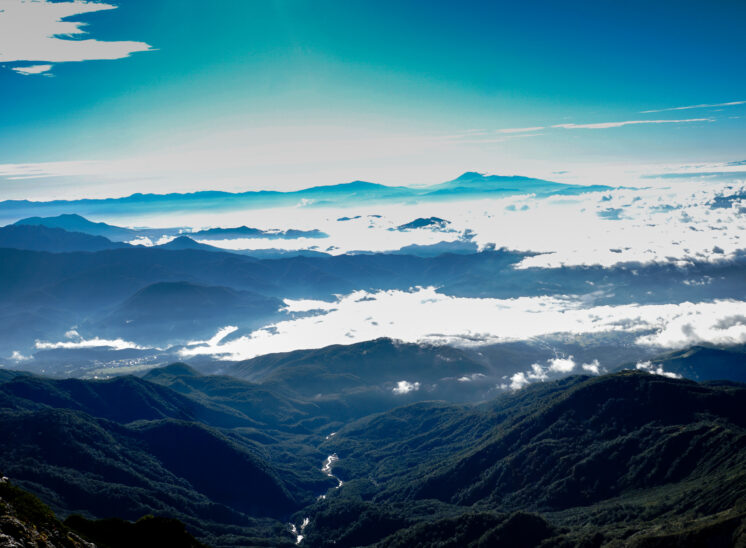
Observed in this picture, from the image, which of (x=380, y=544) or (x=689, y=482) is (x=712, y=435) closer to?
(x=689, y=482)

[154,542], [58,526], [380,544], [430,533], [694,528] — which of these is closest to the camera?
[58,526]

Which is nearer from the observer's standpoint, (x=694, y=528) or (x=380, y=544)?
(x=694, y=528)

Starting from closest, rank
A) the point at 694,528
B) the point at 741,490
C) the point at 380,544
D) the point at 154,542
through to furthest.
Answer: the point at 154,542, the point at 694,528, the point at 741,490, the point at 380,544

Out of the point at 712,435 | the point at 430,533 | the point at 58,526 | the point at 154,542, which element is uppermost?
the point at 58,526

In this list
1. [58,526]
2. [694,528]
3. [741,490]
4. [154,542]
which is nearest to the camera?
[58,526]

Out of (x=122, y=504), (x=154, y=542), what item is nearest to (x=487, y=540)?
(x=154, y=542)

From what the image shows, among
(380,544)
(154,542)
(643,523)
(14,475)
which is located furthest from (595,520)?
(14,475)

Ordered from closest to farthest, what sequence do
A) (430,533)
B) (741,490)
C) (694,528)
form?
(694,528), (741,490), (430,533)

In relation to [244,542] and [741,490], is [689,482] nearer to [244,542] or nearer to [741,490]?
[741,490]

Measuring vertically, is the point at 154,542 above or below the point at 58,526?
below
